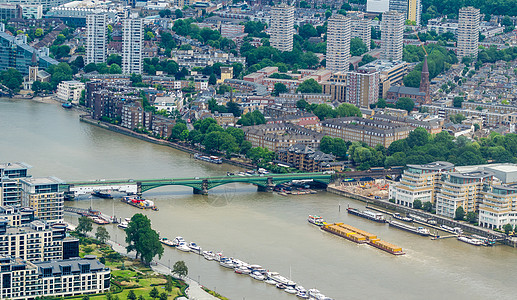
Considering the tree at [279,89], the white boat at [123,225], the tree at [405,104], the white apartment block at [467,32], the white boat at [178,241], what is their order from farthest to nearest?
the white apartment block at [467,32], the tree at [279,89], the tree at [405,104], the white boat at [123,225], the white boat at [178,241]

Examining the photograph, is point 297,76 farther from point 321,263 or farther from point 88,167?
point 321,263

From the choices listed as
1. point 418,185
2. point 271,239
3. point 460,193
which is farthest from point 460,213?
point 271,239

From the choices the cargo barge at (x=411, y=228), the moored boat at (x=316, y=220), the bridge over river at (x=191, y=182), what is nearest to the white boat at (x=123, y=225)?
the bridge over river at (x=191, y=182)

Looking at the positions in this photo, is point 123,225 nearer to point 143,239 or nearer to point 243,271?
point 143,239

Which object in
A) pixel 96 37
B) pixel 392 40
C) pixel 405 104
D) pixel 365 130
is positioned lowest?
pixel 365 130

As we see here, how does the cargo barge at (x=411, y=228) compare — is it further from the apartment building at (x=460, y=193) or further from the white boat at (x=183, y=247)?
the white boat at (x=183, y=247)
